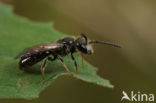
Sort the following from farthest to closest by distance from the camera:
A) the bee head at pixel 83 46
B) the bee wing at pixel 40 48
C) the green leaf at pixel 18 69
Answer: the bee head at pixel 83 46
the bee wing at pixel 40 48
the green leaf at pixel 18 69

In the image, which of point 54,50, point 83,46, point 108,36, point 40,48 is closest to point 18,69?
point 40,48

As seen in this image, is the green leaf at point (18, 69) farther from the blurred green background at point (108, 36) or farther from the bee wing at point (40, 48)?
the blurred green background at point (108, 36)

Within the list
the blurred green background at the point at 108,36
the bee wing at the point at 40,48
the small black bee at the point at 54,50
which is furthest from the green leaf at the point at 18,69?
the blurred green background at the point at 108,36

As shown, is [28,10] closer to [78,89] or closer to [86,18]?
[86,18]

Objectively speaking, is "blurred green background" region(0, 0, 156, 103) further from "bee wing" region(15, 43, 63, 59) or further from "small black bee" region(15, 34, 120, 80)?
"bee wing" region(15, 43, 63, 59)

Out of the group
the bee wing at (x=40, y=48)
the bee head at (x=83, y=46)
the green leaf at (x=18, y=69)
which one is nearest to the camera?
the green leaf at (x=18, y=69)

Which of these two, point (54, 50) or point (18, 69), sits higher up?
point (54, 50)

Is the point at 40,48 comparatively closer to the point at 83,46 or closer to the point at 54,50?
the point at 54,50
